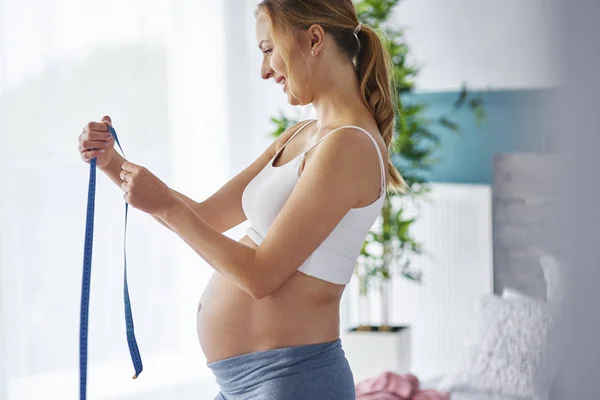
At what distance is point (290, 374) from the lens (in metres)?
1.22

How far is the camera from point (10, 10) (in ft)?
8.87

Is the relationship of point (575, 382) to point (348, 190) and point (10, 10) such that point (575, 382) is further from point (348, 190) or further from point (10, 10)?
point (10, 10)

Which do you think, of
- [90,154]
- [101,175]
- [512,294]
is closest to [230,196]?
[90,154]

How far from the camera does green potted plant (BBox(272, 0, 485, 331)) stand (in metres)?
3.31

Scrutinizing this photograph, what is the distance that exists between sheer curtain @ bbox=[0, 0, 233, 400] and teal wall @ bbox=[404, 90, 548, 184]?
3.24 feet

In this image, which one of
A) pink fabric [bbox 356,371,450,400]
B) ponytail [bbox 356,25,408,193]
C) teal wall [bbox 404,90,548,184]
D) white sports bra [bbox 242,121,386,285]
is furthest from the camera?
teal wall [bbox 404,90,548,184]

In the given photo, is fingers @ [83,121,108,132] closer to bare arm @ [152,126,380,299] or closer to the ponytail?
bare arm @ [152,126,380,299]

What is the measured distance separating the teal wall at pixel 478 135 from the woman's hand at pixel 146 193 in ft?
7.19

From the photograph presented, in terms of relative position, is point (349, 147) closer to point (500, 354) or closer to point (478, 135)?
point (500, 354)

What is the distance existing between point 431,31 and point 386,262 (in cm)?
110

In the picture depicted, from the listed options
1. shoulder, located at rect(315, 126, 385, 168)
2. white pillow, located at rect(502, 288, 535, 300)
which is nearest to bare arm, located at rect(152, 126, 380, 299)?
shoulder, located at rect(315, 126, 385, 168)

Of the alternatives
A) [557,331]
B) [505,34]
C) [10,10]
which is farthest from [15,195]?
[557,331]

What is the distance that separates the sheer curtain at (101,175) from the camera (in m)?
2.75

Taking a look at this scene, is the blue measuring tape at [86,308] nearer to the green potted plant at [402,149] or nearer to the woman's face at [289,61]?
the woman's face at [289,61]
